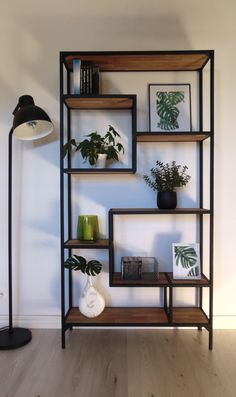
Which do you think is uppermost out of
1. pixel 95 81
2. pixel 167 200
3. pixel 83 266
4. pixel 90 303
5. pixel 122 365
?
pixel 95 81

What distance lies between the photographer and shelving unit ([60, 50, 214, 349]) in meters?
1.93

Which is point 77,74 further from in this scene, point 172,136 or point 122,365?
point 122,365

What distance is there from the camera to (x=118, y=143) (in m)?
2.09

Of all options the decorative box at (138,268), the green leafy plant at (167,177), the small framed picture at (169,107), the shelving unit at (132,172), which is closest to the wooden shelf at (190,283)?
the shelving unit at (132,172)

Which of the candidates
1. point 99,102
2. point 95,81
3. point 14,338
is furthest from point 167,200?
point 14,338

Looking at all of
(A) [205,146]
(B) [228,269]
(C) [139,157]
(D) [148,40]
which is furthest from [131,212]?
(D) [148,40]

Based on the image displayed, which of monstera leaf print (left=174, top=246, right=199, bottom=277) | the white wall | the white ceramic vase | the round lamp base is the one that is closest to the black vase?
the white wall

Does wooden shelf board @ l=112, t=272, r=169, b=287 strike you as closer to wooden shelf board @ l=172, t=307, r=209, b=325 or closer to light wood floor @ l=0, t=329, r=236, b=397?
wooden shelf board @ l=172, t=307, r=209, b=325

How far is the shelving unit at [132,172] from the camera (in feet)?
6.32

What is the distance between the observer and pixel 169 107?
2.15m

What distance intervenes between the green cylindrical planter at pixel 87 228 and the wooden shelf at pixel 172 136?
2.21ft

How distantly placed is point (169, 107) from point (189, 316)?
1.53 meters

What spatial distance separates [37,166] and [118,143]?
0.65 metres

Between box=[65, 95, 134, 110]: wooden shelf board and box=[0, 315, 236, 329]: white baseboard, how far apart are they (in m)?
1.61
